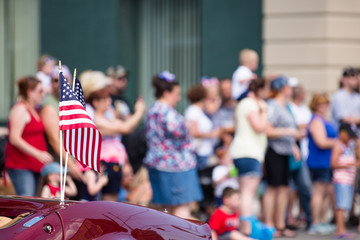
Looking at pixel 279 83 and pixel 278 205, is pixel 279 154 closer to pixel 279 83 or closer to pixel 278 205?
pixel 278 205

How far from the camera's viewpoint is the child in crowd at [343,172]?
31.1 feet

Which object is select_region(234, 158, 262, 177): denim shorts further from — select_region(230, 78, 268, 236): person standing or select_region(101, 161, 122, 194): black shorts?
select_region(101, 161, 122, 194): black shorts

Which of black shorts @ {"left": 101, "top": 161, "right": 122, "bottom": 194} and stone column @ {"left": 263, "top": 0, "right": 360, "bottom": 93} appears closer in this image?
black shorts @ {"left": 101, "top": 161, "right": 122, "bottom": 194}

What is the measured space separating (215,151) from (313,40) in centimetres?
264

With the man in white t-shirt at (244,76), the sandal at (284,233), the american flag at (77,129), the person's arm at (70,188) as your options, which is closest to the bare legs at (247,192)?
the sandal at (284,233)

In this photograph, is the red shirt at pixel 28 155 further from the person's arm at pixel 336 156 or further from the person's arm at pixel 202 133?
the person's arm at pixel 336 156

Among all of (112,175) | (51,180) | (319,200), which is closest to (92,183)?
(112,175)

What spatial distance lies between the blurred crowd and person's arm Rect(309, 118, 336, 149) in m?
0.01

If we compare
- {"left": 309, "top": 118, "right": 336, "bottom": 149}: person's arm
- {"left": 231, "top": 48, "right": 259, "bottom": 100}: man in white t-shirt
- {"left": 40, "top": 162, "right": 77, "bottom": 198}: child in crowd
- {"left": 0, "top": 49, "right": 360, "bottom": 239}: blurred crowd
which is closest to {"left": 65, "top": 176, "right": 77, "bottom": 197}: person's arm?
{"left": 0, "top": 49, "right": 360, "bottom": 239}: blurred crowd

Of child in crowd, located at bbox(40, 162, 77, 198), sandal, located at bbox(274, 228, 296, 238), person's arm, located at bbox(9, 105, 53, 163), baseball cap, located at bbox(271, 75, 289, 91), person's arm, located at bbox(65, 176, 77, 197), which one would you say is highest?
baseball cap, located at bbox(271, 75, 289, 91)

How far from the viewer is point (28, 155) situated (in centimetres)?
779

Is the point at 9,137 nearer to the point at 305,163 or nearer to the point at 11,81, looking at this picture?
the point at 305,163

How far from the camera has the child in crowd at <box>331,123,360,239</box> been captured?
9.49m

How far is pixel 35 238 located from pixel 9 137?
3767 mm
